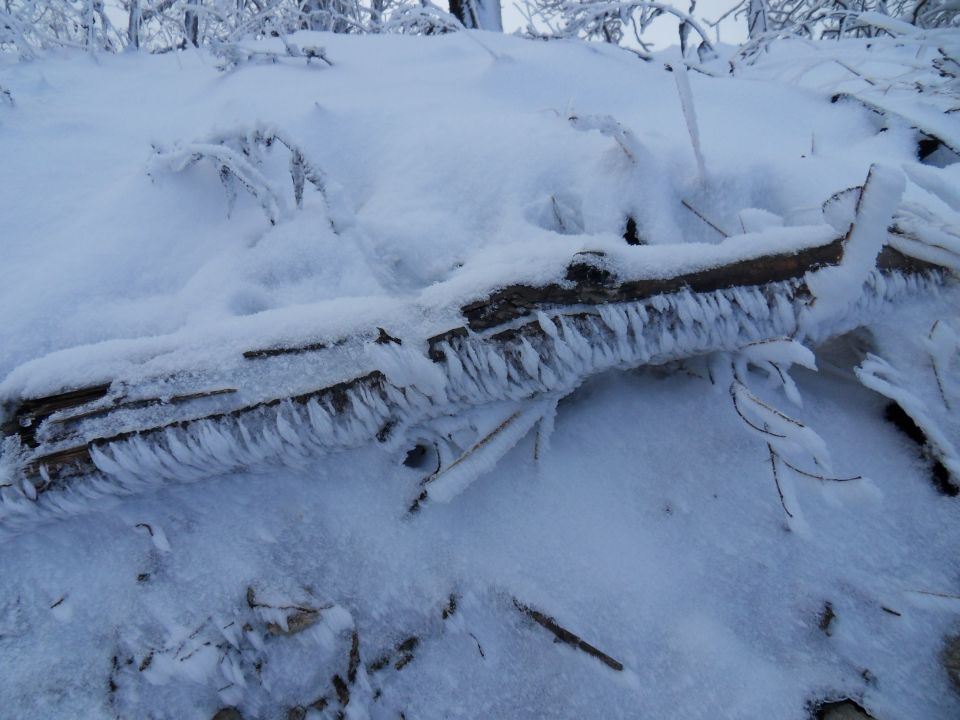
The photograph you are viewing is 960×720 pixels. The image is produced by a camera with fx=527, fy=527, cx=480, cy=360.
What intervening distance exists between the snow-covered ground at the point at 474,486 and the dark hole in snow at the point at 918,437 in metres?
0.01

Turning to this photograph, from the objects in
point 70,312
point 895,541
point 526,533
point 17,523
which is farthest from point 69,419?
point 895,541

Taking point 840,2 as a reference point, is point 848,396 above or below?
below

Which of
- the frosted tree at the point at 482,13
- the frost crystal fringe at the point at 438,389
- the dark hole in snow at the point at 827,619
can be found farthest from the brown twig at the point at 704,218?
the frosted tree at the point at 482,13

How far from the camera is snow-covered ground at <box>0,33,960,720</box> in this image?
669 mm

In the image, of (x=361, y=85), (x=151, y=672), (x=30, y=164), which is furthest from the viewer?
(x=361, y=85)

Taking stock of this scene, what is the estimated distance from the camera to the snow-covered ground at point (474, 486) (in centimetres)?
67

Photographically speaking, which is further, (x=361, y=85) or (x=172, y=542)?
(x=361, y=85)

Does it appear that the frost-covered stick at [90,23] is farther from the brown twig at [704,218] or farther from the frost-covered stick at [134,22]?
the brown twig at [704,218]

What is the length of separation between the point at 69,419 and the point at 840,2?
3770 millimetres

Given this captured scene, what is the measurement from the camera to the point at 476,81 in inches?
65.6

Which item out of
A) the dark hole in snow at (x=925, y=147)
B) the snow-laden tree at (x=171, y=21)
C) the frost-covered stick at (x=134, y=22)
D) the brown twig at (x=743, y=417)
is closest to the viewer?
the brown twig at (x=743, y=417)

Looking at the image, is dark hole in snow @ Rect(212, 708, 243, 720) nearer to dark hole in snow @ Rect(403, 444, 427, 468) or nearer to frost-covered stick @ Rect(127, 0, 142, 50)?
dark hole in snow @ Rect(403, 444, 427, 468)

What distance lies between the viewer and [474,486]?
80cm

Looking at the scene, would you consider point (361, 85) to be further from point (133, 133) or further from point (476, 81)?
point (133, 133)
